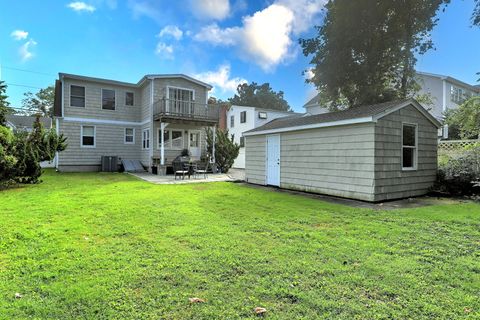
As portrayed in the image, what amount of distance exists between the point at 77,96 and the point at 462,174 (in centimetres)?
1897

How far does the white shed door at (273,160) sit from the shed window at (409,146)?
419cm

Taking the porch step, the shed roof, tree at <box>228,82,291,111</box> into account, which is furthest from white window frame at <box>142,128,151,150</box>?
tree at <box>228,82,291,111</box>

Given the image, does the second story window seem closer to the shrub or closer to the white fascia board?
the white fascia board

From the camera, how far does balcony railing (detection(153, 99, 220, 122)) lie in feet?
52.7

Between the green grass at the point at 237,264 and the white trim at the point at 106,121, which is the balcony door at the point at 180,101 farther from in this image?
the green grass at the point at 237,264

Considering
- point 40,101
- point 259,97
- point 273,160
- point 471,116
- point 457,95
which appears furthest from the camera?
point 259,97

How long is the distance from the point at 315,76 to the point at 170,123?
9.01 metres

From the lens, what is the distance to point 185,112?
17.2m

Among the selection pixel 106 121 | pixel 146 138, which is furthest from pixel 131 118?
pixel 146 138

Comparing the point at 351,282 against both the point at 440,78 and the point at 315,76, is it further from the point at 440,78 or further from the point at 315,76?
the point at 440,78

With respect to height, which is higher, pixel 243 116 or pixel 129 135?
pixel 243 116

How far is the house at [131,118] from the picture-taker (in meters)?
16.7

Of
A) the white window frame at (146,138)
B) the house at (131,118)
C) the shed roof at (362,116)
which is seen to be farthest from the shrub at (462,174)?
the white window frame at (146,138)

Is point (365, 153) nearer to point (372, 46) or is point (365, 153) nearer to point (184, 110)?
point (372, 46)
